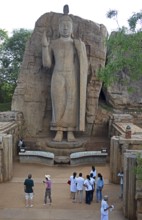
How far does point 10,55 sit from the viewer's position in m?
32.4

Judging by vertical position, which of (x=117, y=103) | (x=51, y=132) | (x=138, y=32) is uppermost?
(x=138, y=32)

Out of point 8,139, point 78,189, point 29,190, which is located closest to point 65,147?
point 8,139

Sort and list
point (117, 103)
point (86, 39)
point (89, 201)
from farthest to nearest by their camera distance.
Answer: point (117, 103)
point (86, 39)
point (89, 201)

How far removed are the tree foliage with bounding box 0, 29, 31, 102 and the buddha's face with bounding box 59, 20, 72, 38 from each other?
41.9 ft

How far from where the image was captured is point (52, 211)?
1058 centimetres

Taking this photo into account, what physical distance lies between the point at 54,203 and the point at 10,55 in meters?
22.8

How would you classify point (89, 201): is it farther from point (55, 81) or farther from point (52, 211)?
point (55, 81)

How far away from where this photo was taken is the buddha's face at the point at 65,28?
745 inches

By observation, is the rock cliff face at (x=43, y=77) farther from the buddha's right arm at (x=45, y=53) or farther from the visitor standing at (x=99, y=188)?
the visitor standing at (x=99, y=188)

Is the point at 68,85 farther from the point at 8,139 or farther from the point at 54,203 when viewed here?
the point at 54,203

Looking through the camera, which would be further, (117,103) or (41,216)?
(117,103)

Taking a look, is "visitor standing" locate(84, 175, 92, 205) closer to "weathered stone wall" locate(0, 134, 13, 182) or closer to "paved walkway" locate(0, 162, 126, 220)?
"paved walkway" locate(0, 162, 126, 220)

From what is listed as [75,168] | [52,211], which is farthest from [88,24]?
[52,211]

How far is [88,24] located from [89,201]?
37.8 ft
